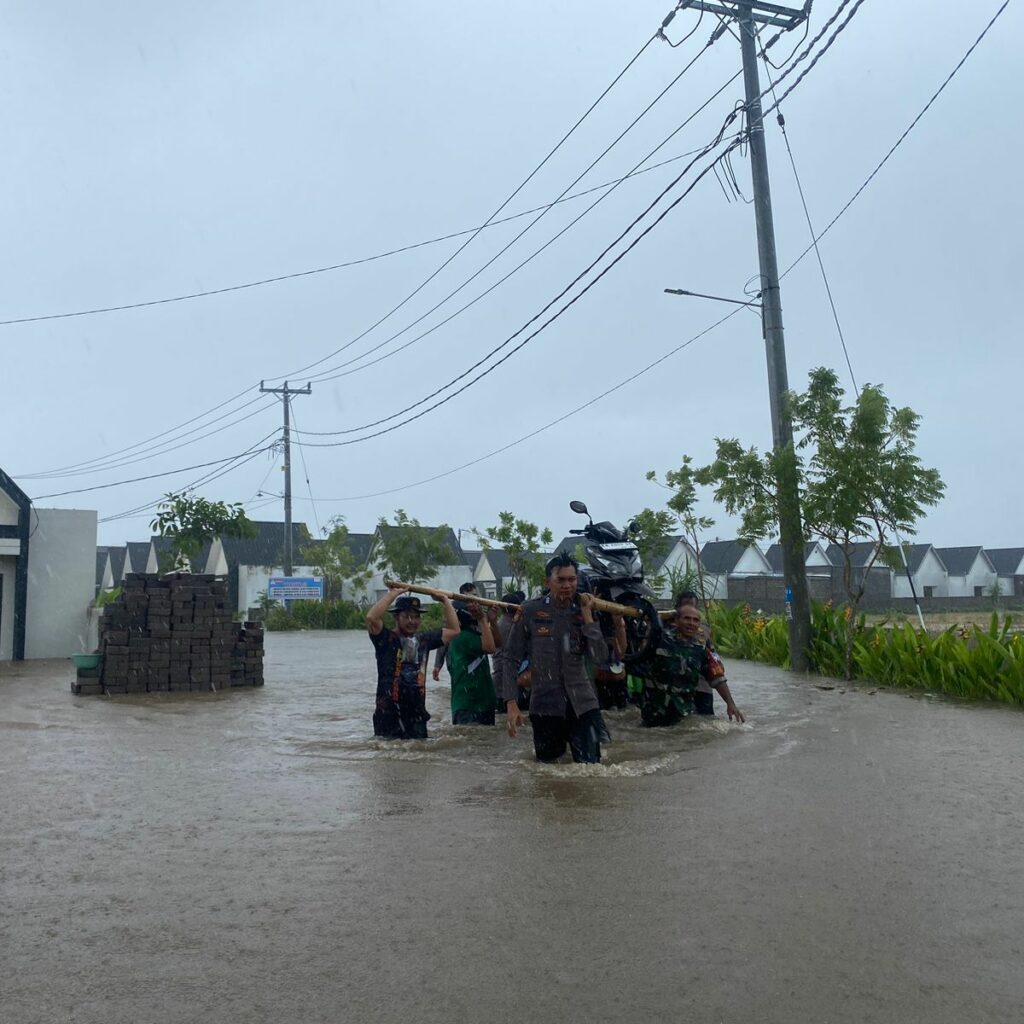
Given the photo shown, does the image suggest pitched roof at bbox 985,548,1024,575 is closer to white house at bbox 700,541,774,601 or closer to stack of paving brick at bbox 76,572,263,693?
white house at bbox 700,541,774,601

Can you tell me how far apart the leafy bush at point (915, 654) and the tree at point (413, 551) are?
25540 mm

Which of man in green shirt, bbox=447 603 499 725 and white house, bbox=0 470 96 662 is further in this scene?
white house, bbox=0 470 96 662

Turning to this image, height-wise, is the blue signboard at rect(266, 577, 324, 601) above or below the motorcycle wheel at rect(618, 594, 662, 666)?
above

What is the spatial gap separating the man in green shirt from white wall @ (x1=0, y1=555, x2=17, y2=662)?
49.4 ft

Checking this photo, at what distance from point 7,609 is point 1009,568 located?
234ft

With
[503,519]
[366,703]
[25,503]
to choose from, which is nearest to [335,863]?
[366,703]

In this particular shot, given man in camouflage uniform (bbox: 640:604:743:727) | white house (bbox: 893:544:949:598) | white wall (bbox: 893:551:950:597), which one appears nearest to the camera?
man in camouflage uniform (bbox: 640:604:743:727)

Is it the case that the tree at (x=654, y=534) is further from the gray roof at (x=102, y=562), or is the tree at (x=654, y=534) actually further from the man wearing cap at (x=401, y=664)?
the gray roof at (x=102, y=562)

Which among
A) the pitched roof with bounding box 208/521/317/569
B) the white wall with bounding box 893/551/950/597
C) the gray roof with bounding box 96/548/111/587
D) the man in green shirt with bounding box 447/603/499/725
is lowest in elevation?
the man in green shirt with bounding box 447/603/499/725

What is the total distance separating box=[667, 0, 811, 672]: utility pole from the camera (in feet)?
55.5

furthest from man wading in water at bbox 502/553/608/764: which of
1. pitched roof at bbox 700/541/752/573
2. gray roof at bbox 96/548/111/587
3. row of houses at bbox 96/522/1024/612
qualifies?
gray roof at bbox 96/548/111/587

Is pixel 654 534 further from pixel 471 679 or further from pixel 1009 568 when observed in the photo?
pixel 1009 568

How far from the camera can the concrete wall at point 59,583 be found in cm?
2309

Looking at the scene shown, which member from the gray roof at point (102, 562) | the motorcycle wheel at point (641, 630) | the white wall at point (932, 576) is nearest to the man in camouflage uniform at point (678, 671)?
the motorcycle wheel at point (641, 630)
